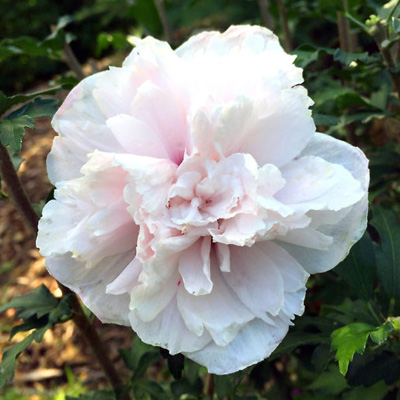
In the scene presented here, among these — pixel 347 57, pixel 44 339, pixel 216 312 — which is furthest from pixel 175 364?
pixel 44 339

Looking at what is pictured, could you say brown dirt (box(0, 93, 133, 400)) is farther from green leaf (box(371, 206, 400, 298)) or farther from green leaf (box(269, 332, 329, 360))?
green leaf (box(371, 206, 400, 298))

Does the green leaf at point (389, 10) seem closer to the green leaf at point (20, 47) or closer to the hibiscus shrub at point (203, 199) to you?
the hibiscus shrub at point (203, 199)

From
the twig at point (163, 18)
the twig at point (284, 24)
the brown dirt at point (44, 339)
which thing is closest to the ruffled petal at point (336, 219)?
the twig at point (284, 24)

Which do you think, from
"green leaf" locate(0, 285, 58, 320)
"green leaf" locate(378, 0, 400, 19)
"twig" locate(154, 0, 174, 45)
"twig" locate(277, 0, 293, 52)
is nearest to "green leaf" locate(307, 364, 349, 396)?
"green leaf" locate(0, 285, 58, 320)

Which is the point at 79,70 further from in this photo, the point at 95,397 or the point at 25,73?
the point at 25,73

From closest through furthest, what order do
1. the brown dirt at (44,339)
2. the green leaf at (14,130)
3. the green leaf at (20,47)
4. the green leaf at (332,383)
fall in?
the green leaf at (14,130) → the green leaf at (332,383) → the green leaf at (20,47) → the brown dirt at (44,339)

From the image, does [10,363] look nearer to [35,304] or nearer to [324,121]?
[35,304]

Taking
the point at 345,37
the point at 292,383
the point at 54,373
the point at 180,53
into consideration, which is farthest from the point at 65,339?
the point at 180,53

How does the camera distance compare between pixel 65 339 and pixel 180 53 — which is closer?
pixel 180 53
